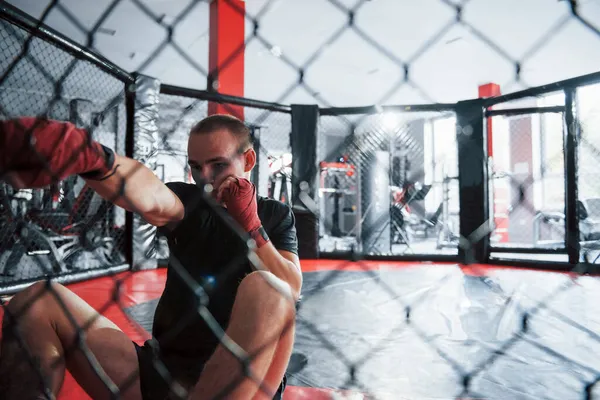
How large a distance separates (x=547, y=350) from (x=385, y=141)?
3821 millimetres

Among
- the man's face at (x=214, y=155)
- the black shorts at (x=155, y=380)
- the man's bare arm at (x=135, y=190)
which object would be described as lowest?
the black shorts at (x=155, y=380)

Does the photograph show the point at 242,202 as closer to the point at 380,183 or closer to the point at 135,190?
the point at 135,190

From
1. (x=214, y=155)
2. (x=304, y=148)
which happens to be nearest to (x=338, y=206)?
(x=304, y=148)

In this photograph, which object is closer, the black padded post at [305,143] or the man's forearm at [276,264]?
the man's forearm at [276,264]

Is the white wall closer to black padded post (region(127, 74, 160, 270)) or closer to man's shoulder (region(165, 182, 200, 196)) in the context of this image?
black padded post (region(127, 74, 160, 270))

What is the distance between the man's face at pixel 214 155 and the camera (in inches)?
31.1

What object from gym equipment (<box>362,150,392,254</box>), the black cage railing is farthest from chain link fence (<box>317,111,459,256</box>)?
the black cage railing

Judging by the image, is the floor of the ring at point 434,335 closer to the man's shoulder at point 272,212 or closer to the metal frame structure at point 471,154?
the man's shoulder at point 272,212

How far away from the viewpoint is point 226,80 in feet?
10.9

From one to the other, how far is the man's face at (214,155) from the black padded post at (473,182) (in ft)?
10.2

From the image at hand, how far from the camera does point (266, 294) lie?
0.66 metres

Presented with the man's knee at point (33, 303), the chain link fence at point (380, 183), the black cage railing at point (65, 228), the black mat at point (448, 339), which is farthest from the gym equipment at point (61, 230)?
the man's knee at point (33, 303)

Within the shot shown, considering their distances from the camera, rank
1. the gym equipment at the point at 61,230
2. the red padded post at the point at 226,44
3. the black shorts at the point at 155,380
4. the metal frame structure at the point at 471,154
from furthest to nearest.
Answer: the red padded post at the point at 226,44
the metal frame structure at the point at 471,154
the gym equipment at the point at 61,230
the black shorts at the point at 155,380

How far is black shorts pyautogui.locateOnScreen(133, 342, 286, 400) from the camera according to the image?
2.36 feet
